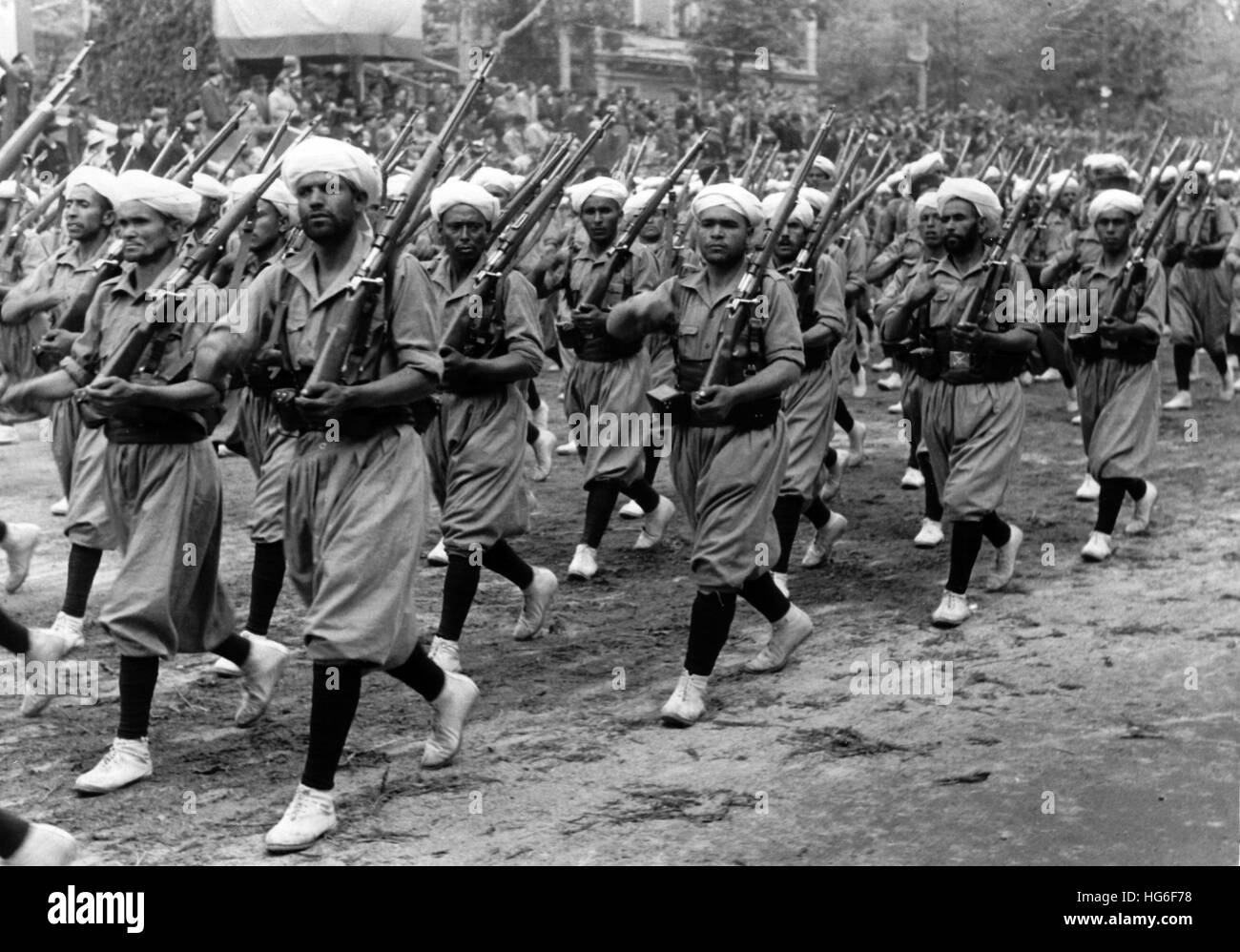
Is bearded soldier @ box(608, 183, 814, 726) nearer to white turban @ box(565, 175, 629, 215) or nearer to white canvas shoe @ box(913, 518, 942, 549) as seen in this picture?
white turban @ box(565, 175, 629, 215)

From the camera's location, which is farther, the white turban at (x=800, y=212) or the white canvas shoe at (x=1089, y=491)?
the white canvas shoe at (x=1089, y=491)

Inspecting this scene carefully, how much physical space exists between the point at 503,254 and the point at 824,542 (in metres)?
2.73

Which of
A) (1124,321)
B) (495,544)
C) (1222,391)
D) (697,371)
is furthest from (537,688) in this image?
(1222,391)

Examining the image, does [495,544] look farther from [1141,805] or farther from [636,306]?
[1141,805]

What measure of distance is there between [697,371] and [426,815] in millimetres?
2033

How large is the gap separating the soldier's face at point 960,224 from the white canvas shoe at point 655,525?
88.9 inches

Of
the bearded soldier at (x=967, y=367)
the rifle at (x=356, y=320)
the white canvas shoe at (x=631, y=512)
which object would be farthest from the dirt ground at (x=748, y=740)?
the rifle at (x=356, y=320)

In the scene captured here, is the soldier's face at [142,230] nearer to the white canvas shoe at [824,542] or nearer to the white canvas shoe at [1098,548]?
the white canvas shoe at [824,542]

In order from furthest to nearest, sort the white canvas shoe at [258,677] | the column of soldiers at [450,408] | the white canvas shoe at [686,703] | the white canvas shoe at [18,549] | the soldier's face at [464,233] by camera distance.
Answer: the white canvas shoe at [18,549], the soldier's face at [464,233], the white canvas shoe at [686,703], the white canvas shoe at [258,677], the column of soldiers at [450,408]

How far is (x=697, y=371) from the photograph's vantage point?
645cm

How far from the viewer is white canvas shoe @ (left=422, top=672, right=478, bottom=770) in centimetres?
571

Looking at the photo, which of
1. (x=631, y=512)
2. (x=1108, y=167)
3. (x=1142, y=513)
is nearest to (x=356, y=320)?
(x=631, y=512)

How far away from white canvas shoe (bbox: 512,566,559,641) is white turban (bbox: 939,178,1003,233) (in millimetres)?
2429

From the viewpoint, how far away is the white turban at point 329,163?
5145 mm
